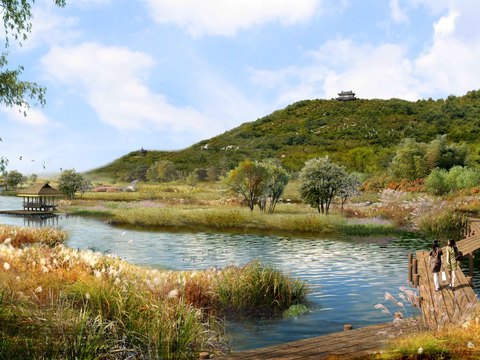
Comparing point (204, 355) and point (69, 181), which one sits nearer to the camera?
point (204, 355)

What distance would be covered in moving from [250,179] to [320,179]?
5953mm

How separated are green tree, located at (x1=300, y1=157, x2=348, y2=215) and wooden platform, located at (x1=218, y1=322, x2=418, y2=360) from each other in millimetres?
29590

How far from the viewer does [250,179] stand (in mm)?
44094

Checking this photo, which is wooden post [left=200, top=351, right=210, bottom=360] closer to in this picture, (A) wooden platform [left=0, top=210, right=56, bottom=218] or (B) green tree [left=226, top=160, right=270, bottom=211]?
(B) green tree [left=226, top=160, right=270, bottom=211]

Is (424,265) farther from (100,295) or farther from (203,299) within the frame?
(100,295)

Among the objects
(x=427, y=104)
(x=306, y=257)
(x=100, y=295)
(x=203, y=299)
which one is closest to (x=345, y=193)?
(x=306, y=257)

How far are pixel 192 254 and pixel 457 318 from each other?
644 inches

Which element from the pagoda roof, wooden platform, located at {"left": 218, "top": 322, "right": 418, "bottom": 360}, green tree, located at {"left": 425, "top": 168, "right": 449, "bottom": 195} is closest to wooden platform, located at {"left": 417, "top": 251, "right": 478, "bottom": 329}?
wooden platform, located at {"left": 218, "top": 322, "right": 418, "bottom": 360}

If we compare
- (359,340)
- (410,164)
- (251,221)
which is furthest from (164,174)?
(359,340)

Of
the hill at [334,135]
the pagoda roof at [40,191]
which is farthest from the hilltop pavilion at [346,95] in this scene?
the pagoda roof at [40,191]

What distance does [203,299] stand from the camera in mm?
14195

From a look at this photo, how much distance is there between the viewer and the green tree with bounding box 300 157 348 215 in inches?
1613

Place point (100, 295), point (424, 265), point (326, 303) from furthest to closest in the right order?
point (424, 265) < point (326, 303) < point (100, 295)

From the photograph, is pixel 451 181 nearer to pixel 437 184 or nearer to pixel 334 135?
pixel 437 184
